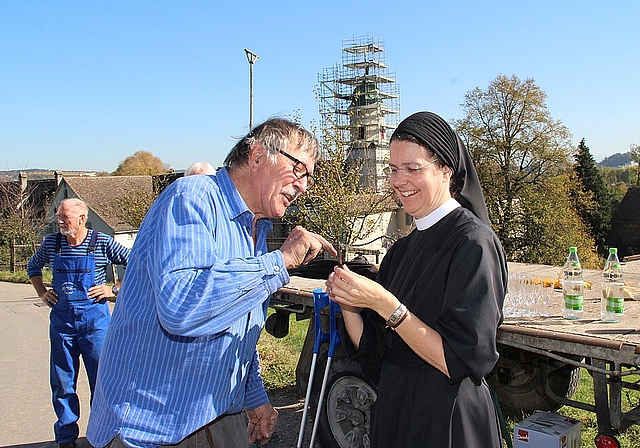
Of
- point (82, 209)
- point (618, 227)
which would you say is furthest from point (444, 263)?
point (618, 227)

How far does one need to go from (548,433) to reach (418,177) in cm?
238

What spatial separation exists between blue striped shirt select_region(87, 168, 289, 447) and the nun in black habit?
435 mm

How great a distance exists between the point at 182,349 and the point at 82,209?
4.09 metres

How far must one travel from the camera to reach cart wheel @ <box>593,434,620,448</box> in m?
3.46

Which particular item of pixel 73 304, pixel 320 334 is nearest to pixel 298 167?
pixel 320 334

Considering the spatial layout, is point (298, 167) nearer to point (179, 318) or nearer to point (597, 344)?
point (179, 318)

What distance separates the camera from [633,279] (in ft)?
15.9

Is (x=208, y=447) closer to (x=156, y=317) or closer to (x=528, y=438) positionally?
(x=156, y=317)

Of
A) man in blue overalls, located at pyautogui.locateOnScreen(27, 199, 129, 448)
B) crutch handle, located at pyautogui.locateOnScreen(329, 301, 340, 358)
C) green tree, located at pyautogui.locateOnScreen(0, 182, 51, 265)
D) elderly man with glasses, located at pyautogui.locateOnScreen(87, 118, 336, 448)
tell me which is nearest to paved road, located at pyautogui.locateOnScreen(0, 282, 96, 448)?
man in blue overalls, located at pyautogui.locateOnScreen(27, 199, 129, 448)

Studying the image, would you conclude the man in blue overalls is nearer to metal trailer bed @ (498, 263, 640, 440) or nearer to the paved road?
the paved road

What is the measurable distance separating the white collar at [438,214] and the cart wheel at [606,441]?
6.60 feet

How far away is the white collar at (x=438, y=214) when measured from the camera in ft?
8.20

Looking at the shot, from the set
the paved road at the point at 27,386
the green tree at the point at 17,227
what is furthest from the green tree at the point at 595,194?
the paved road at the point at 27,386

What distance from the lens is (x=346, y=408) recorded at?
15.5 ft
